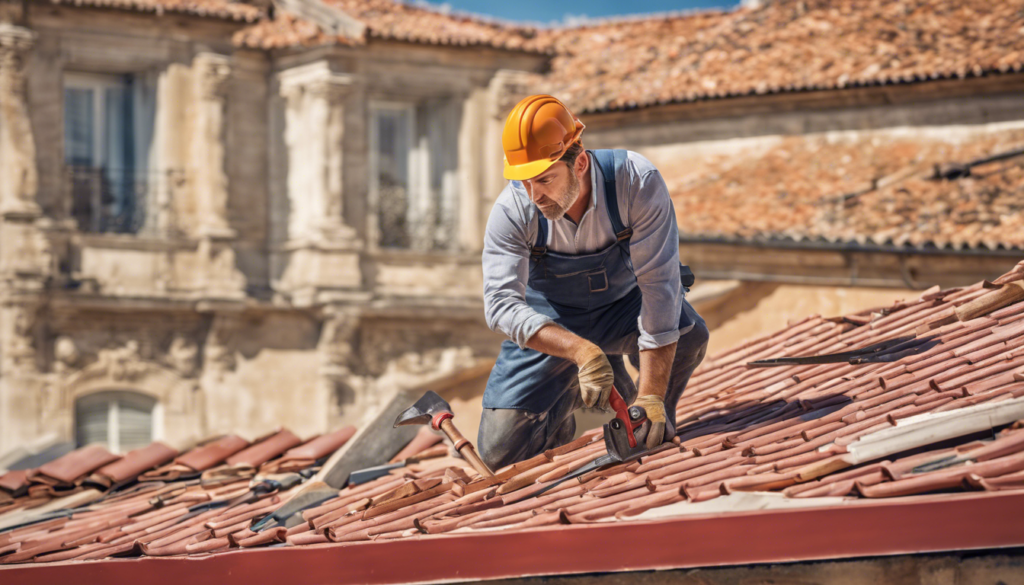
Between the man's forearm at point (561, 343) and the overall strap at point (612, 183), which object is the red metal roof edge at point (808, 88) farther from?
the man's forearm at point (561, 343)

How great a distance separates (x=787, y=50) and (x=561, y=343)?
15096 millimetres

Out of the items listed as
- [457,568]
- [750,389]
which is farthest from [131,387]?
[457,568]

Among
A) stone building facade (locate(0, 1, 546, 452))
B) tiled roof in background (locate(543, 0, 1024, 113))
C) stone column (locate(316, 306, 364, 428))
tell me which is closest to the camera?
tiled roof in background (locate(543, 0, 1024, 113))

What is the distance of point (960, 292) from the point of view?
6547 millimetres

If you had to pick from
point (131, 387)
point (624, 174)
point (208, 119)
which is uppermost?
point (208, 119)

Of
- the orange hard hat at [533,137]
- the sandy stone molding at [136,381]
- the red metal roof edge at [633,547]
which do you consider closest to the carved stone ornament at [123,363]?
the sandy stone molding at [136,381]

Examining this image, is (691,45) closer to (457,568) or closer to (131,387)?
(131,387)

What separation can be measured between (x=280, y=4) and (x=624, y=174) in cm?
1633

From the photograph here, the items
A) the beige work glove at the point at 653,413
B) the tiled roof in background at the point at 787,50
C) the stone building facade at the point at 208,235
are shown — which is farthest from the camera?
the stone building facade at the point at 208,235

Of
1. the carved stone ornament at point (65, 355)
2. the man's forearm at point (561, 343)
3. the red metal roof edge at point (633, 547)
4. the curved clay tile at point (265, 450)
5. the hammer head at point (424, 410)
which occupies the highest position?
the man's forearm at point (561, 343)

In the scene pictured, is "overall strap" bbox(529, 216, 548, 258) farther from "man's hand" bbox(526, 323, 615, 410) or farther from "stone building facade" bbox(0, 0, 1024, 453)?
"stone building facade" bbox(0, 0, 1024, 453)

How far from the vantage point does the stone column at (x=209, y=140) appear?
765 inches

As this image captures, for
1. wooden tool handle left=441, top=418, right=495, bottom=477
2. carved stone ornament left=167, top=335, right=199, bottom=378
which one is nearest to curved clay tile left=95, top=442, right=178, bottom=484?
wooden tool handle left=441, top=418, right=495, bottom=477

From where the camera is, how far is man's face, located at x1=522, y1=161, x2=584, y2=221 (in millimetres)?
4480
